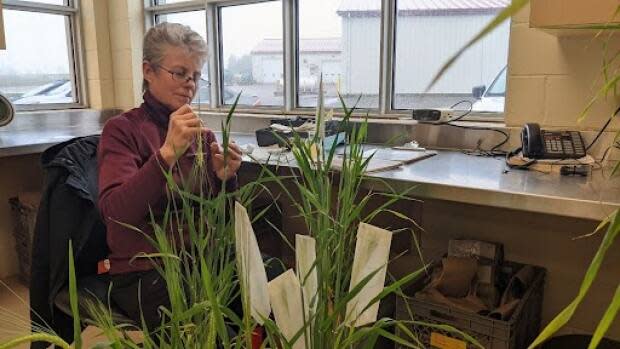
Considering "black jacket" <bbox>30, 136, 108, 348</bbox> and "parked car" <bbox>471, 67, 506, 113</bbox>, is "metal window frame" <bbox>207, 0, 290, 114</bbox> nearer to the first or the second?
"parked car" <bbox>471, 67, 506, 113</bbox>

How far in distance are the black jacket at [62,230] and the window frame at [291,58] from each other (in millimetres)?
1006

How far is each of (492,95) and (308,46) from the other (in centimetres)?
106

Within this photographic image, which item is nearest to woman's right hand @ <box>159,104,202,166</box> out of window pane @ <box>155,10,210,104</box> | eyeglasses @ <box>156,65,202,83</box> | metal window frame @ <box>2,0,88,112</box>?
eyeglasses @ <box>156,65,202,83</box>

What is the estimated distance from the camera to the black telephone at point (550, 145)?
4.94 ft

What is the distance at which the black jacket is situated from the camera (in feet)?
4.15

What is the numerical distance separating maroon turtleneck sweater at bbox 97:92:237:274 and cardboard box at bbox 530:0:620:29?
102cm

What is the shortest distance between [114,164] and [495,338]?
119cm

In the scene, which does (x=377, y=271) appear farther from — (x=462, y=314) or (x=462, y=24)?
(x=462, y=24)

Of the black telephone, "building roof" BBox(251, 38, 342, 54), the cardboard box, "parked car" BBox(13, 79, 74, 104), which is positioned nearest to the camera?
the cardboard box

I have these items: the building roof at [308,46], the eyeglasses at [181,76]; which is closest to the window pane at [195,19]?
the building roof at [308,46]

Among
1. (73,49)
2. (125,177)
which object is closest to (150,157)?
(125,177)

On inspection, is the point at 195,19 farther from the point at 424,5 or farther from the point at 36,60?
the point at 424,5

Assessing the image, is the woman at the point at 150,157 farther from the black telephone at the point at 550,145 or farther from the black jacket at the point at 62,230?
the black telephone at the point at 550,145

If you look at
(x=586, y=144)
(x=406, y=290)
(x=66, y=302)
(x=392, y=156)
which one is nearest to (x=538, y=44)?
(x=586, y=144)
